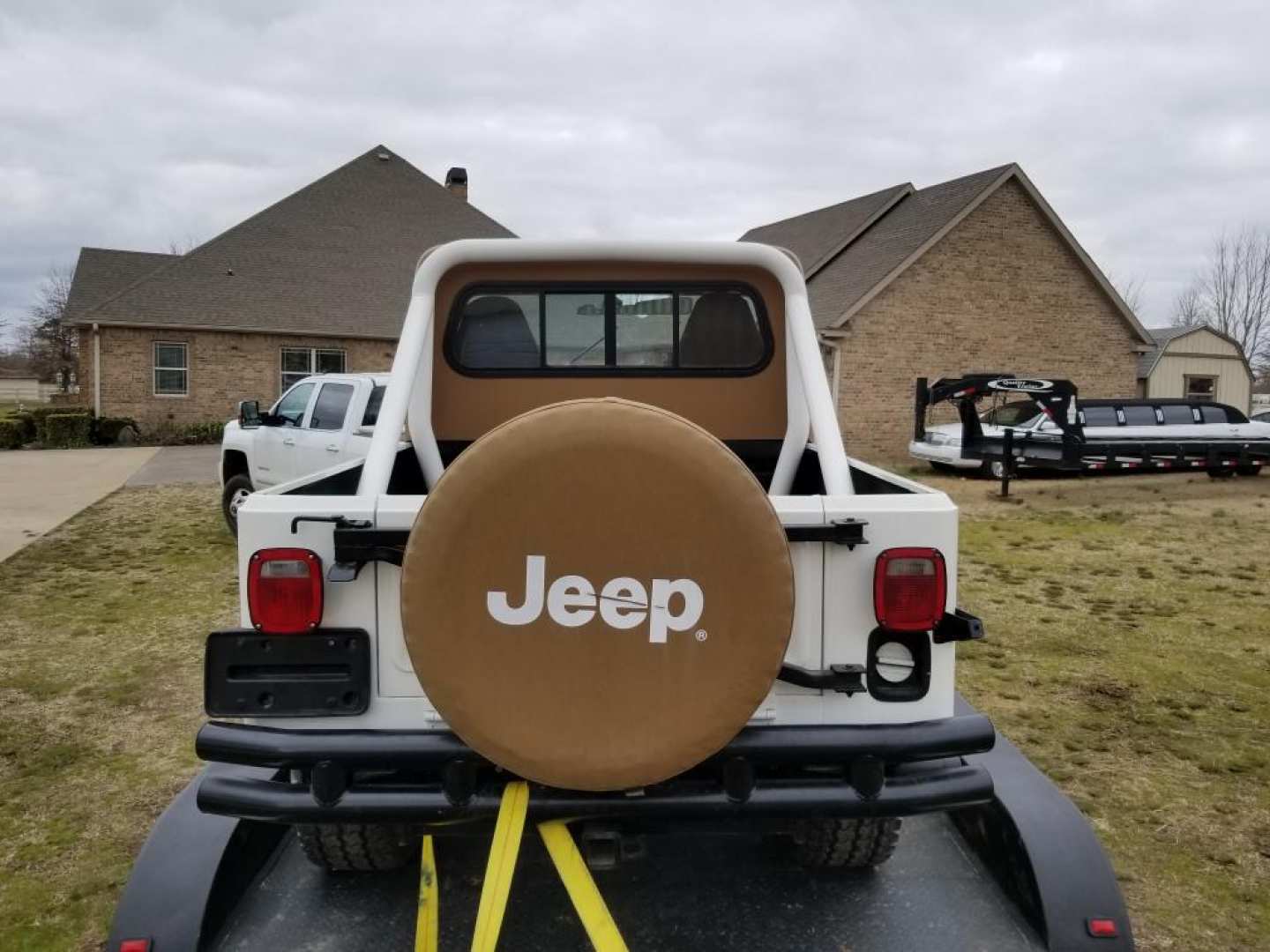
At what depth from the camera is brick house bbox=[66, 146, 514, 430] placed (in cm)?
2520

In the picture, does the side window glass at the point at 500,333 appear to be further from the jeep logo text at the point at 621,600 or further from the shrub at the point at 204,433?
the shrub at the point at 204,433

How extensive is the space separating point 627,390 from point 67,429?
24467 millimetres

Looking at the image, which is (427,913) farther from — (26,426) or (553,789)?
(26,426)

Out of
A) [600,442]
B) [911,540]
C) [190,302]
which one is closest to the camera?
[600,442]

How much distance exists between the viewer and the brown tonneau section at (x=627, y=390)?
3918 millimetres

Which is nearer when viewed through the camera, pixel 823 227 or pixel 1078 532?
pixel 1078 532

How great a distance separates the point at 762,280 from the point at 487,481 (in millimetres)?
2088

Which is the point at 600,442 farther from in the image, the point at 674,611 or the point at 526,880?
the point at 526,880

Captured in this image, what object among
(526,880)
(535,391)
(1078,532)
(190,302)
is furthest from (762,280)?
(190,302)

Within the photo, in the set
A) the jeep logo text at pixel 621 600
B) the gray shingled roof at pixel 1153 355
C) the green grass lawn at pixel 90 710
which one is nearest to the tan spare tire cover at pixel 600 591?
the jeep logo text at pixel 621 600

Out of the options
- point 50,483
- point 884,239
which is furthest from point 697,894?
point 884,239

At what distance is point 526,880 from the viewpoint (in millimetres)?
3369

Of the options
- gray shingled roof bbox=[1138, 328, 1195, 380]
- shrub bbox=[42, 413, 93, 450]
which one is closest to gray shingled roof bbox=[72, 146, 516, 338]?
shrub bbox=[42, 413, 93, 450]

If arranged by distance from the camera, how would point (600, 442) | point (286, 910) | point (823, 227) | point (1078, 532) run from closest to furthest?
point (600, 442) < point (286, 910) < point (1078, 532) < point (823, 227)
